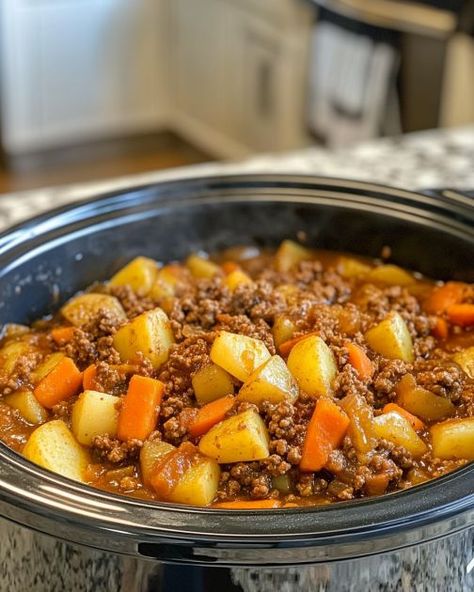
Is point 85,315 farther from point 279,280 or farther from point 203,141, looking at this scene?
point 203,141

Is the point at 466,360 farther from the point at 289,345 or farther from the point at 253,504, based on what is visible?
the point at 253,504

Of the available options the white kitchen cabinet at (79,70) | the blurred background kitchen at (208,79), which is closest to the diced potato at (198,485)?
the blurred background kitchen at (208,79)

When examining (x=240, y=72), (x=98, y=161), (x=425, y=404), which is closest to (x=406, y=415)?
(x=425, y=404)

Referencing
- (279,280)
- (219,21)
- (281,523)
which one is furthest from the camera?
(219,21)

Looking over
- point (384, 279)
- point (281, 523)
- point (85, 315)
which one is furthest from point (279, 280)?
point (281, 523)

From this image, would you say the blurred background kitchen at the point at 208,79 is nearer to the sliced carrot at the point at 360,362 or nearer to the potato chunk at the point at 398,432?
the sliced carrot at the point at 360,362

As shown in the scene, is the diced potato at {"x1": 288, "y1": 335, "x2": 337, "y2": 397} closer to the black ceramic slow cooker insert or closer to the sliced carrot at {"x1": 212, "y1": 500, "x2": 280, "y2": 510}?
the sliced carrot at {"x1": 212, "y1": 500, "x2": 280, "y2": 510}

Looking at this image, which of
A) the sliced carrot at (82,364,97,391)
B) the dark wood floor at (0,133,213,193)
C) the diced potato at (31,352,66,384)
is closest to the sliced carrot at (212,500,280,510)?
the sliced carrot at (82,364,97,391)
